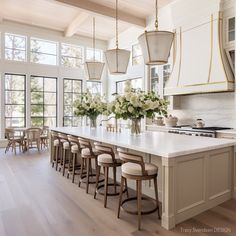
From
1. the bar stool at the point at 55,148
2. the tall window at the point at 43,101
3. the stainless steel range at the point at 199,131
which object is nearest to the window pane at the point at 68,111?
the tall window at the point at 43,101

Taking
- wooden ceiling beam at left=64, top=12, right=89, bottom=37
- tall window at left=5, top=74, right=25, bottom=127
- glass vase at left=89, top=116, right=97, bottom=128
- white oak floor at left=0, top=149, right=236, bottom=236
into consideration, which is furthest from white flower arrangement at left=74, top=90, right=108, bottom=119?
tall window at left=5, top=74, right=25, bottom=127

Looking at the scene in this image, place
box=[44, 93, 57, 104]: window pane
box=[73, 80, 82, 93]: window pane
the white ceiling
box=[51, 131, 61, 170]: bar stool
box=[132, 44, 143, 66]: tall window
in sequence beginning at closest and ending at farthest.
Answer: box=[51, 131, 61, 170]: bar stool → the white ceiling → box=[132, 44, 143, 66]: tall window → box=[44, 93, 57, 104]: window pane → box=[73, 80, 82, 93]: window pane

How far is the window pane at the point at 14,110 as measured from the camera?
749cm

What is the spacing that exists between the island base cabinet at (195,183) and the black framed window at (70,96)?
6.37 meters

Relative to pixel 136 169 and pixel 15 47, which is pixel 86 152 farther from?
pixel 15 47

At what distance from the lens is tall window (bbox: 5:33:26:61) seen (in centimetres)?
741

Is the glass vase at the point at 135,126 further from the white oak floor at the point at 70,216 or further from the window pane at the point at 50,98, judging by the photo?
the window pane at the point at 50,98

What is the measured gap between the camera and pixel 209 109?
5.42 m

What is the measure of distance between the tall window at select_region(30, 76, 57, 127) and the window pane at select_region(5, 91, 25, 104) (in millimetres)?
332

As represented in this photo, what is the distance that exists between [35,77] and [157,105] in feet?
19.1

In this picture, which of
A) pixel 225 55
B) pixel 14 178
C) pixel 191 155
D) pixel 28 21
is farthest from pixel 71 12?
pixel 191 155

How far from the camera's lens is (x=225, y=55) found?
15.5 ft

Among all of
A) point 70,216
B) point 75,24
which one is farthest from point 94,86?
point 70,216

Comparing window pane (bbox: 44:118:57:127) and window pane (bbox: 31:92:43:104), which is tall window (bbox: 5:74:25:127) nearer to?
window pane (bbox: 31:92:43:104)
